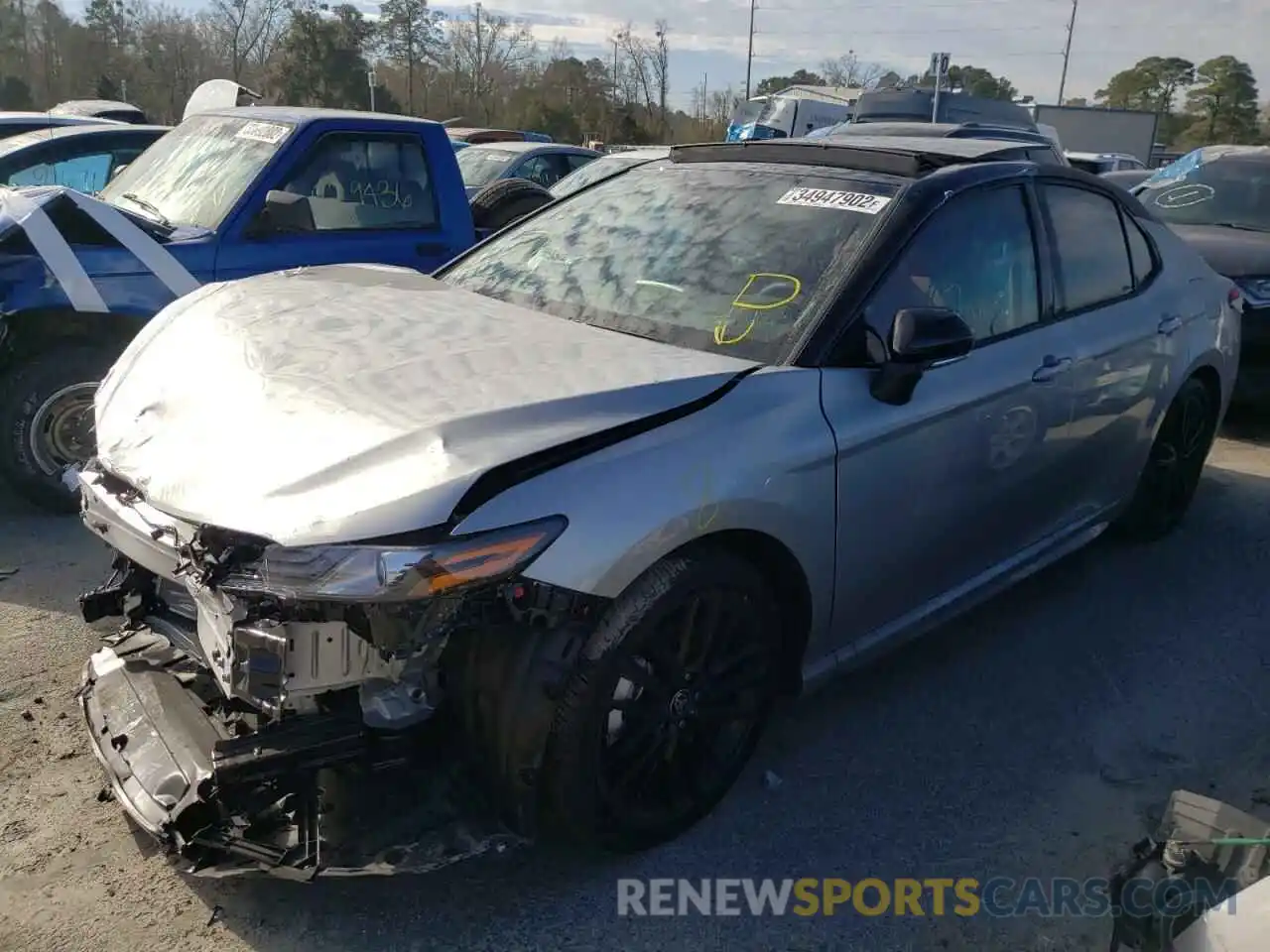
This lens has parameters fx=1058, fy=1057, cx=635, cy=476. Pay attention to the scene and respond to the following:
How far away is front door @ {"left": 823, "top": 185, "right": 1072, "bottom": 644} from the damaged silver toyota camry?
0.04ft

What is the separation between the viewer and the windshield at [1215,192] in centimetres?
819

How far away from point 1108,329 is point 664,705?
8.20ft

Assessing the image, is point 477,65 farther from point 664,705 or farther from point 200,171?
point 664,705

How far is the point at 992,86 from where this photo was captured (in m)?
55.9

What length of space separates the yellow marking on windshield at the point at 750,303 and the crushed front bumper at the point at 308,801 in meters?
1.39

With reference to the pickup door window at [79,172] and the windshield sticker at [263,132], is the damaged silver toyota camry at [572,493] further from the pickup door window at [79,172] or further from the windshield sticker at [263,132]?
the pickup door window at [79,172]

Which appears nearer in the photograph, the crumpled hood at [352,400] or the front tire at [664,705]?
the crumpled hood at [352,400]

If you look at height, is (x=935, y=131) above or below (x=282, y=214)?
above

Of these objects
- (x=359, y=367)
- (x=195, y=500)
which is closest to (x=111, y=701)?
(x=195, y=500)

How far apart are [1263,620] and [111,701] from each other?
4371 millimetres

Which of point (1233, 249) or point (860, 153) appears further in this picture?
point (1233, 249)

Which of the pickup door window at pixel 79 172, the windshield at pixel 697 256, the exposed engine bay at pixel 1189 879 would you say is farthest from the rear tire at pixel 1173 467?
the pickup door window at pixel 79 172

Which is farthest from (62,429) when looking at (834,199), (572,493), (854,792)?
(854,792)

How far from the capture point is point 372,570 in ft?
7.14
